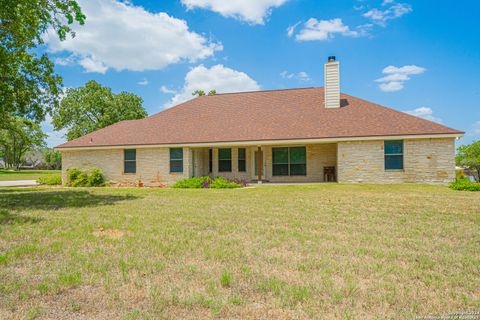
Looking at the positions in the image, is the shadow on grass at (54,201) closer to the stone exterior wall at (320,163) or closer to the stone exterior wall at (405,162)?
the stone exterior wall at (320,163)

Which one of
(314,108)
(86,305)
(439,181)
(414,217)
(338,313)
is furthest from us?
(314,108)

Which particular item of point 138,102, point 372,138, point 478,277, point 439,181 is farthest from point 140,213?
point 138,102

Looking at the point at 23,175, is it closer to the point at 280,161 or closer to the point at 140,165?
the point at 140,165

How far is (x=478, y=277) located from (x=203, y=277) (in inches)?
130

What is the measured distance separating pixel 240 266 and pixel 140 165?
16897 millimetres

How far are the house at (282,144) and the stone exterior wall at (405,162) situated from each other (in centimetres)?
5

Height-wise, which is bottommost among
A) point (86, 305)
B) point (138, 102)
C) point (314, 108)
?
point (86, 305)

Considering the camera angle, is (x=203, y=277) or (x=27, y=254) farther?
(x=27, y=254)

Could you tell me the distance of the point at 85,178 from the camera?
19.9m

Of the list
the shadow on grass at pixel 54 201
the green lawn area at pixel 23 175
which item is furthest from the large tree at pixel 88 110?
the shadow on grass at pixel 54 201

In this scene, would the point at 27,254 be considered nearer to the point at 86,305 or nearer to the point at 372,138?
the point at 86,305

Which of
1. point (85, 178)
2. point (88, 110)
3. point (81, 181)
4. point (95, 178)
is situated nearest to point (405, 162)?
point (95, 178)

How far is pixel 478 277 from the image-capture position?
382 cm

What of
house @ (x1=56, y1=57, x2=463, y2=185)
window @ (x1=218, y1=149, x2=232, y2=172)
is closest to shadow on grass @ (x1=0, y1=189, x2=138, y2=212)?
house @ (x1=56, y1=57, x2=463, y2=185)
